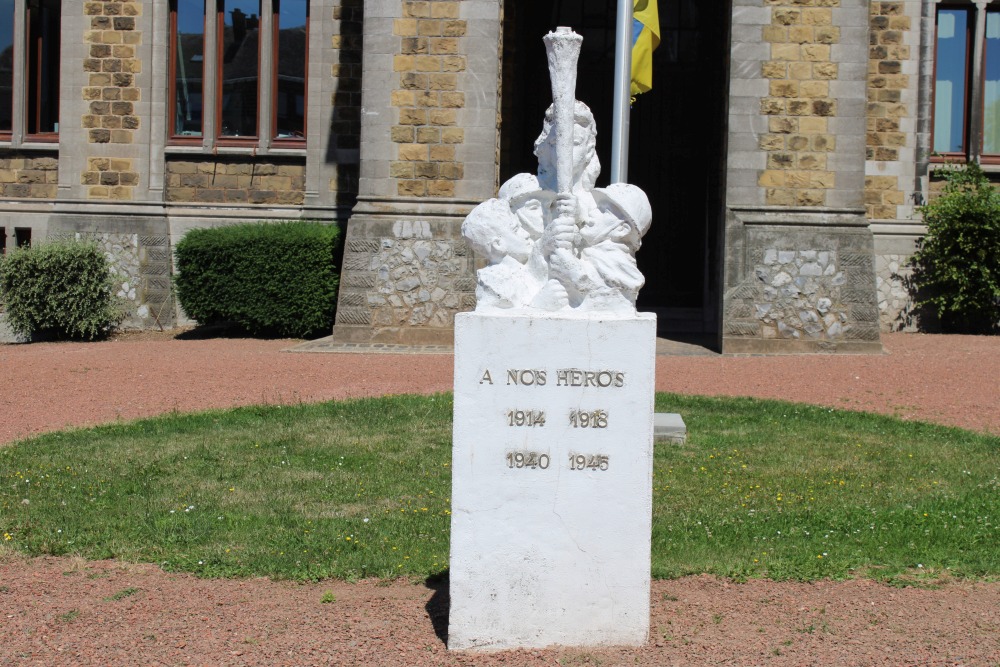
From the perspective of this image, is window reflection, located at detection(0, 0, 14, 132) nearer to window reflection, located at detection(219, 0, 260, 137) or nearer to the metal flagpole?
window reflection, located at detection(219, 0, 260, 137)

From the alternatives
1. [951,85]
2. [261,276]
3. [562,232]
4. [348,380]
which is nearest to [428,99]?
[261,276]

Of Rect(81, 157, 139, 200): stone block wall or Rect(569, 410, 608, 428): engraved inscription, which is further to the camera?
Rect(81, 157, 139, 200): stone block wall

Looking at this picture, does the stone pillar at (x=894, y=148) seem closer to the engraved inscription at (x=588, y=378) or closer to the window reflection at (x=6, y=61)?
the engraved inscription at (x=588, y=378)

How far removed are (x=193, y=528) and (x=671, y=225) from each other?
13.1 metres

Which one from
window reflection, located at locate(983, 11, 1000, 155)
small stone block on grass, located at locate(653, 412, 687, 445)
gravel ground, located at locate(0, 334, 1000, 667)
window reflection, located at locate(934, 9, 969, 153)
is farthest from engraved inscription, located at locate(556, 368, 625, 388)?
window reflection, located at locate(983, 11, 1000, 155)

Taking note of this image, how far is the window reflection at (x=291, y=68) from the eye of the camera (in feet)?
58.5

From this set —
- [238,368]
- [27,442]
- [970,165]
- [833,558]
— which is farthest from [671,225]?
[833,558]

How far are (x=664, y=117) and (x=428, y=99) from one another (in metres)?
5.42

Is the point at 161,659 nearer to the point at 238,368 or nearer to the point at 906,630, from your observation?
the point at 906,630

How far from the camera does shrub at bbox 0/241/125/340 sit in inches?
621

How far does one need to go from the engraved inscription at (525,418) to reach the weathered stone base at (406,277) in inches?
390

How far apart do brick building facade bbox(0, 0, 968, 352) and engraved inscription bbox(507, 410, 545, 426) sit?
9.95 metres

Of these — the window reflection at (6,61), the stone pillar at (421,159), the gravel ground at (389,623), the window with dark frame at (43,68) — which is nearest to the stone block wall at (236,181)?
the window with dark frame at (43,68)

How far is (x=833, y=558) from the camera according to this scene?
19.7ft
